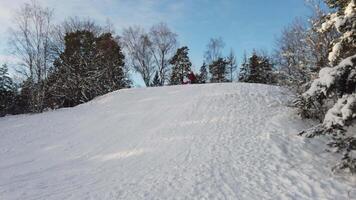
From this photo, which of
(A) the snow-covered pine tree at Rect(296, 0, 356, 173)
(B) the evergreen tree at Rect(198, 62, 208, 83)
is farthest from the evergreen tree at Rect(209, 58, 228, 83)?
(A) the snow-covered pine tree at Rect(296, 0, 356, 173)

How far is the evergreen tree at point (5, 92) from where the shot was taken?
3069 cm

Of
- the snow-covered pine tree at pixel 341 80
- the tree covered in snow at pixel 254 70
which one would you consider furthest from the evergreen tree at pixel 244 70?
the snow-covered pine tree at pixel 341 80

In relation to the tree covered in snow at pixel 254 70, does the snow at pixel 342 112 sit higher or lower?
lower

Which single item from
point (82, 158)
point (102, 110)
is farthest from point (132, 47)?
point (82, 158)

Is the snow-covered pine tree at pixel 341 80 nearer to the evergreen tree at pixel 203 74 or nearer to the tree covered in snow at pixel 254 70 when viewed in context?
the tree covered in snow at pixel 254 70

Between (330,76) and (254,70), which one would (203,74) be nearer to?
(254,70)

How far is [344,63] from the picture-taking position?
677 cm

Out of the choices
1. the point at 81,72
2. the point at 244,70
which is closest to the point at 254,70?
the point at 244,70

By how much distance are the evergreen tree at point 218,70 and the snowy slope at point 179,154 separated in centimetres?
2725

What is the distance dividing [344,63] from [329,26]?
956 millimetres

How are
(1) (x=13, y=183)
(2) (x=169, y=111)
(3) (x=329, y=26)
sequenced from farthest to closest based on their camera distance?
(2) (x=169, y=111) → (1) (x=13, y=183) → (3) (x=329, y=26)

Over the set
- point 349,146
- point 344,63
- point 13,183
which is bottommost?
point 13,183

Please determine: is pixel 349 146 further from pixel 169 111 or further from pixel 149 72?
pixel 149 72

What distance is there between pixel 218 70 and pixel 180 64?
16.3ft
